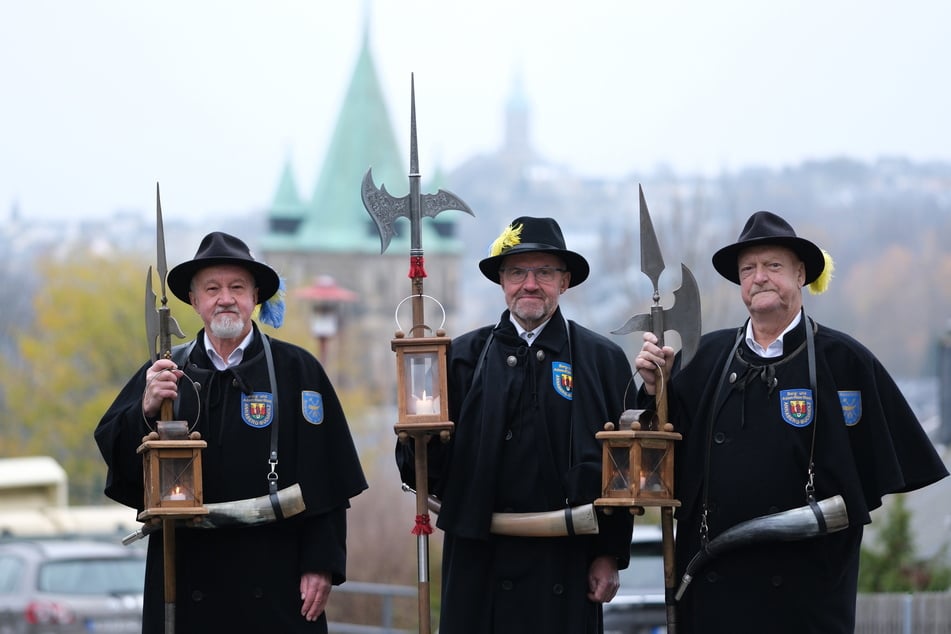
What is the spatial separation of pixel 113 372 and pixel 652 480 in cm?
4243

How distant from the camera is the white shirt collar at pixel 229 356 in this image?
7379 mm

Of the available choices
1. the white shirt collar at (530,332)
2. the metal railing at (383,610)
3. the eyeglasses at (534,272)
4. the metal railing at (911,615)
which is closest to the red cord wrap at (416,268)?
the eyeglasses at (534,272)

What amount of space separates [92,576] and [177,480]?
8.64 meters


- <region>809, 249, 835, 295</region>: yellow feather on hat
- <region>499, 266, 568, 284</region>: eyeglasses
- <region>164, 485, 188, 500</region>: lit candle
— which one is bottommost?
<region>164, 485, 188, 500</region>: lit candle

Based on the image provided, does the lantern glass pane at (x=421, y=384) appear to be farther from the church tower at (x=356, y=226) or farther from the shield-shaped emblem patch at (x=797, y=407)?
the church tower at (x=356, y=226)

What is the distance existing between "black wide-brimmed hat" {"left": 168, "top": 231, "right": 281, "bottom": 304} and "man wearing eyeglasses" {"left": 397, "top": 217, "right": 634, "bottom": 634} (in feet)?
2.76

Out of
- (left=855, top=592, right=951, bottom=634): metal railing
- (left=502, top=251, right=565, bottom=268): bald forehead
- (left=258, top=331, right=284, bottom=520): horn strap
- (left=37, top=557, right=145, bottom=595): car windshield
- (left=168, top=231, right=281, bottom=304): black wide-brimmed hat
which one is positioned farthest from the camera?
(left=37, top=557, right=145, bottom=595): car windshield

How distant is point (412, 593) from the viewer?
664 inches

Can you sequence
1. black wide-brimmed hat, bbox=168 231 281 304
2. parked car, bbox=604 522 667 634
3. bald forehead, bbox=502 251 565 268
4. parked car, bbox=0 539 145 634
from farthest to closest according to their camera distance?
parked car, bbox=0 539 145 634
parked car, bbox=604 522 667 634
bald forehead, bbox=502 251 565 268
black wide-brimmed hat, bbox=168 231 281 304

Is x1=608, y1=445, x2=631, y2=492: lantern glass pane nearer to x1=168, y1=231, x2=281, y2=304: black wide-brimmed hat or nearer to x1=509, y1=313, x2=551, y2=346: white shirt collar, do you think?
x1=509, y1=313, x2=551, y2=346: white shirt collar

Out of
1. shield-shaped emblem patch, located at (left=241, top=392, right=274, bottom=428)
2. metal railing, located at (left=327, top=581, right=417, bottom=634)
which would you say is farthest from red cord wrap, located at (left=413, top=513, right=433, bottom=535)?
metal railing, located at (left=327, top=581, right=417, bottom=634)

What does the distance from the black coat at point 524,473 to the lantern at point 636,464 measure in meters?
0.24

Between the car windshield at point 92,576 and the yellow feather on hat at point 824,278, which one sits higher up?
the yellow feather on hat at point 824,278

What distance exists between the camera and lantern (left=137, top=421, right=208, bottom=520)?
22.6 ft
